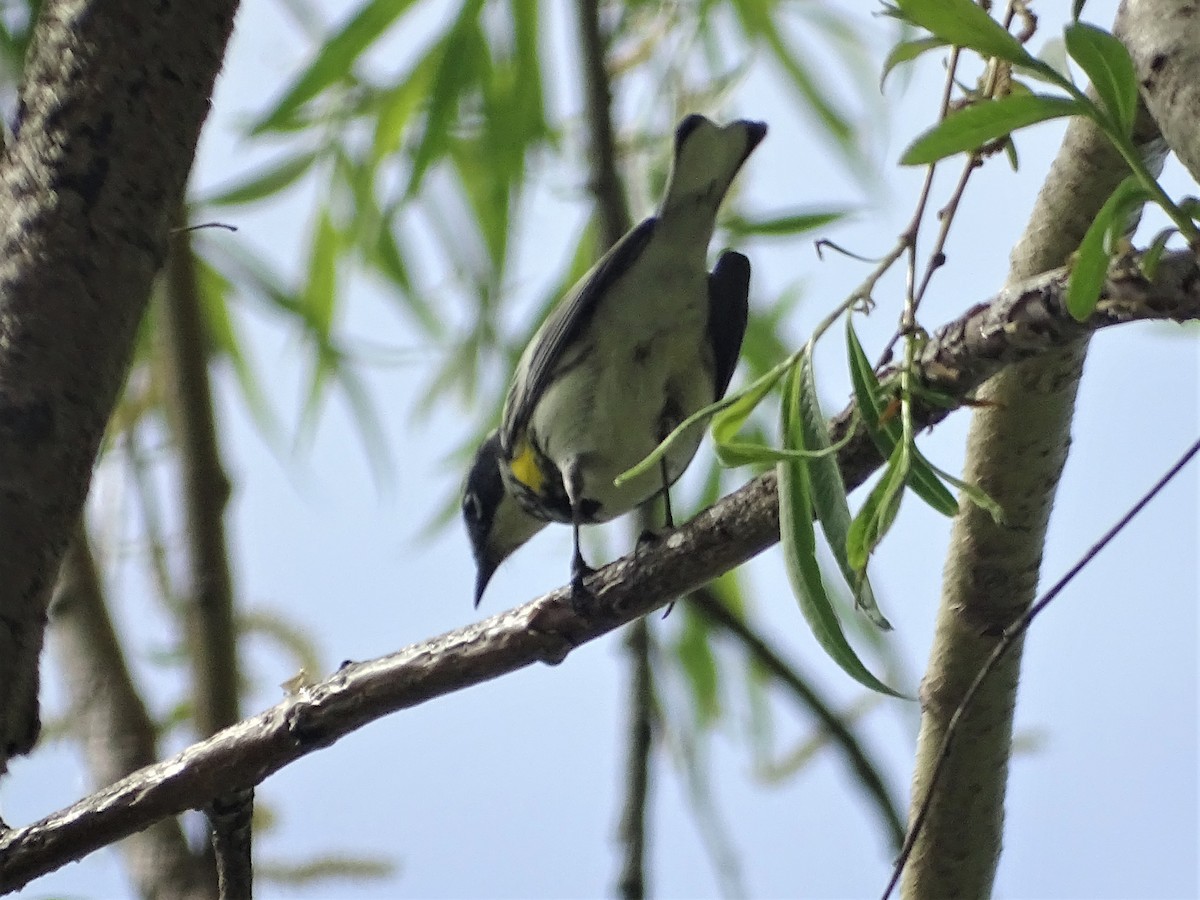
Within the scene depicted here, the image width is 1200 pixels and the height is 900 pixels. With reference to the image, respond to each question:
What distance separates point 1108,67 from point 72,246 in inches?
24.8

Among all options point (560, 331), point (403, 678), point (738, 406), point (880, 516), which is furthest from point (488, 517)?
point (880, 516)

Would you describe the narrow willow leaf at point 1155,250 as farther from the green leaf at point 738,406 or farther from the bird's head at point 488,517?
the bird's head at point 488,517

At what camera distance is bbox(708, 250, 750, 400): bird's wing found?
1478 mm

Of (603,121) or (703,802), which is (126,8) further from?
(703,802)

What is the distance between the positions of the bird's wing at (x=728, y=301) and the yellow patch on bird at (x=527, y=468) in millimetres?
301

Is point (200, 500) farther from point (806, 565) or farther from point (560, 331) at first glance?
point (806, 565)

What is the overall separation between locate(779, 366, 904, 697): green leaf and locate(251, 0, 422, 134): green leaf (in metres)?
1.03

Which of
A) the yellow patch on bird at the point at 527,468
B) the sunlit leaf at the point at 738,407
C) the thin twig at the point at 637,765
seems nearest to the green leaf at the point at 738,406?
the sunlit leaf at the point at 738,407

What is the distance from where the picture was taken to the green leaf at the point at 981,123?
612mm

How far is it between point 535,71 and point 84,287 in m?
0.91

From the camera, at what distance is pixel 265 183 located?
1.78 metres

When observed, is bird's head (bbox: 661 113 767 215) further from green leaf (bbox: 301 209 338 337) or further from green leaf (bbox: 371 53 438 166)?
green leaf (bbox: 301 209 338 337)

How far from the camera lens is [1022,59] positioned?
2.14ft

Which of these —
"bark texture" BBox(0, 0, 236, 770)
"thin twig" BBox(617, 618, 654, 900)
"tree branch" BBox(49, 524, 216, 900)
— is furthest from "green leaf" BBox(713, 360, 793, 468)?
"tree branch" BBox(49, 524, 216, 900)
